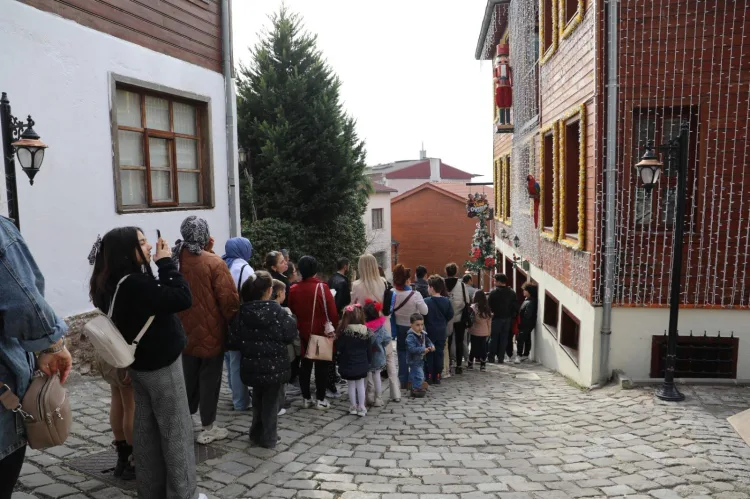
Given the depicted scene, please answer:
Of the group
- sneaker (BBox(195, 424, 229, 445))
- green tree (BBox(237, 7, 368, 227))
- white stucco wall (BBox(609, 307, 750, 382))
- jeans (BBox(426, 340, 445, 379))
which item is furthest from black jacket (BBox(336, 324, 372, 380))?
green tree (BBox(237, 7, 368, 227))

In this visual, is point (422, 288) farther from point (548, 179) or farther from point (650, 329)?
point (548, 179)

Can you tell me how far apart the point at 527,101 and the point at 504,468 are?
433 inches

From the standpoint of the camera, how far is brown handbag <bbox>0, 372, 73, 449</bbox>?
8.52 ft

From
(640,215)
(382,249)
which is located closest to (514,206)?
(640,215)

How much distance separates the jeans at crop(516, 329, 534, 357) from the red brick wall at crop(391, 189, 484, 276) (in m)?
24.6

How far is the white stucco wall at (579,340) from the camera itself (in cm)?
782

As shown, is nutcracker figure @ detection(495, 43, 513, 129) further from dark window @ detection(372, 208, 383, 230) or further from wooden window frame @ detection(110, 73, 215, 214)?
dark window @ detection(372, 208, 383, 230)

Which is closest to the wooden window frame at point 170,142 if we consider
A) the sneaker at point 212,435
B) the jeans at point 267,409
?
the sneaker at point 212,435

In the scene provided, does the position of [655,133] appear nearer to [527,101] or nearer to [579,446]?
[579,446]

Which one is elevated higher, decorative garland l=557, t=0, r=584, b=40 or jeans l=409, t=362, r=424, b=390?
decorative garland l=557, t=0, r=584, b=40

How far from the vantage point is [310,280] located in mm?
6363

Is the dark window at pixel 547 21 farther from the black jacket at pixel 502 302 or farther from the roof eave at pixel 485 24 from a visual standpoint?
the roof eave at pixel 485 24

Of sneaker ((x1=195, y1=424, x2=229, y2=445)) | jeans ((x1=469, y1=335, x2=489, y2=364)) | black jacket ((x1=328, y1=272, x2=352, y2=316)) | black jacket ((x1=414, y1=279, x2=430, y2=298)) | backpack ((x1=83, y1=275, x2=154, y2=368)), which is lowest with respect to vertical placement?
jeans ((x1=469, y1=335, x2=489, y2=364))

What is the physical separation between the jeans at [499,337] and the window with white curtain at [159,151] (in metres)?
6.03
